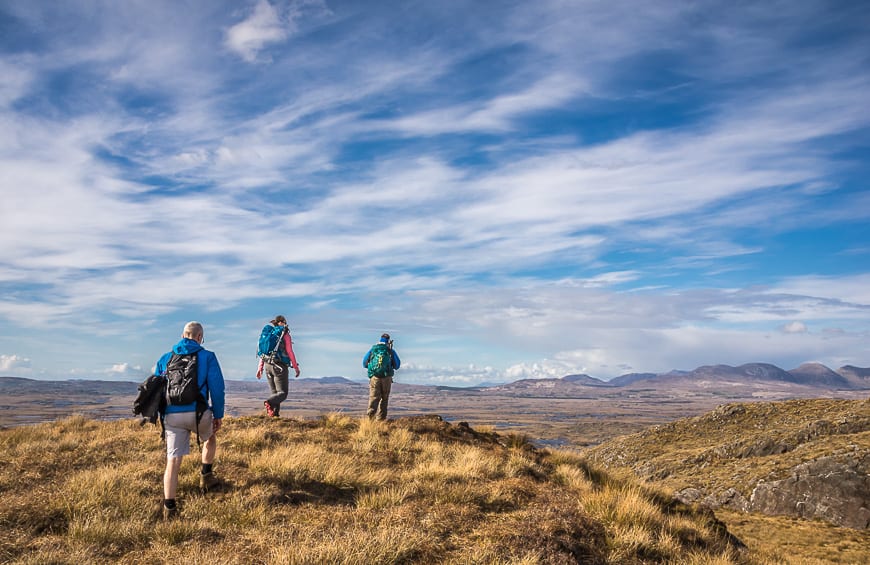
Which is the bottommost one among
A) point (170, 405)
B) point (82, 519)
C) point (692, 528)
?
point (692, 528)

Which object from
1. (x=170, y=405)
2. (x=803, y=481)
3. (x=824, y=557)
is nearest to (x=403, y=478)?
(x=170, y=405)

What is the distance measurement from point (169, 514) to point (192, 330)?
2641 millimetres

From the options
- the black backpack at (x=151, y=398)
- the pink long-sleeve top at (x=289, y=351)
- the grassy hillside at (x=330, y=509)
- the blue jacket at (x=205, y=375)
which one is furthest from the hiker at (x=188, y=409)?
the pink long-sleeve top at (x=289, y=351)

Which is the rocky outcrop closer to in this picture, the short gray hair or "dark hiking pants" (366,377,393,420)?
"dark hiking pants" (366,377,393,420)

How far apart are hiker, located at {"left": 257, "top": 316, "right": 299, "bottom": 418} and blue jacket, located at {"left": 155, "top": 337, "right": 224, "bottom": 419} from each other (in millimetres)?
6268

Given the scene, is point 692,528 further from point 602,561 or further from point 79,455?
point 79,455

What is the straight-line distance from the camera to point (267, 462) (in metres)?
9.84

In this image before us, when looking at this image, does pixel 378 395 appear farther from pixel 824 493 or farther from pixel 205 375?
pixel 824 493

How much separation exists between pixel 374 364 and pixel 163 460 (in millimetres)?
6193

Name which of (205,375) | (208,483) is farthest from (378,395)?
(205,375)

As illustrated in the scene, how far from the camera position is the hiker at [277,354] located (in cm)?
1408

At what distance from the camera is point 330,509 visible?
7867mm

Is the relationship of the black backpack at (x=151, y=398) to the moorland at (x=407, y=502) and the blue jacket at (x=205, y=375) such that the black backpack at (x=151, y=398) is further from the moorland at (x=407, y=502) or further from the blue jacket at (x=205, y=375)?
the moorland at (x=407, y=502)

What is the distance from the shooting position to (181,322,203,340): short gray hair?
7746 millimetres
